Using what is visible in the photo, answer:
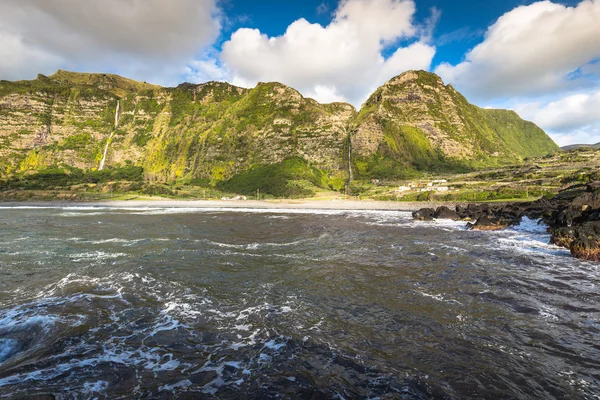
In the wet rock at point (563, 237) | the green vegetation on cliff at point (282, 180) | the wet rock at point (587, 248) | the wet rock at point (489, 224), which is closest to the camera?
the wet rock at point (587, 248)

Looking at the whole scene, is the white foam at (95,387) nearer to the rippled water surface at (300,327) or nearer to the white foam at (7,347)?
the rippled water surface at (300,327)

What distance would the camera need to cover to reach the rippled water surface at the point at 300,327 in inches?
325

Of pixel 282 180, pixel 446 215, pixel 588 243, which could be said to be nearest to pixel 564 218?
pixel 588 243

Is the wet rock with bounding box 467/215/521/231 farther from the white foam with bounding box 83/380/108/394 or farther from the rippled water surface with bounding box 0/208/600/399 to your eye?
the white foam with bounding box 83/380/108/394

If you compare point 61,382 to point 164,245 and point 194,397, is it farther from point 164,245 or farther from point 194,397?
point 164,245

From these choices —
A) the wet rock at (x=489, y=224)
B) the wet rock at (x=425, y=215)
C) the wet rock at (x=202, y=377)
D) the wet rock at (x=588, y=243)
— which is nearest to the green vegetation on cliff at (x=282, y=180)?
the wet rock at (x=425, y=215)

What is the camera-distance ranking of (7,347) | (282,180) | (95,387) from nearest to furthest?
(95,387), (7,347), (282,180)

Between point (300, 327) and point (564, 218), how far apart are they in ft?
129

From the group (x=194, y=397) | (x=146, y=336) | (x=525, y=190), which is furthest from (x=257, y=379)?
(x=525, y=190)

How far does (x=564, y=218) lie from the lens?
3478 centimetres

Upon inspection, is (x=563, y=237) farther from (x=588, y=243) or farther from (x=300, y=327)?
(x=300, y=327)

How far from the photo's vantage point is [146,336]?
11.2 metres

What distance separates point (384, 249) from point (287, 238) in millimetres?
12594

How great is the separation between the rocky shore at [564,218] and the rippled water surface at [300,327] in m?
1.71
